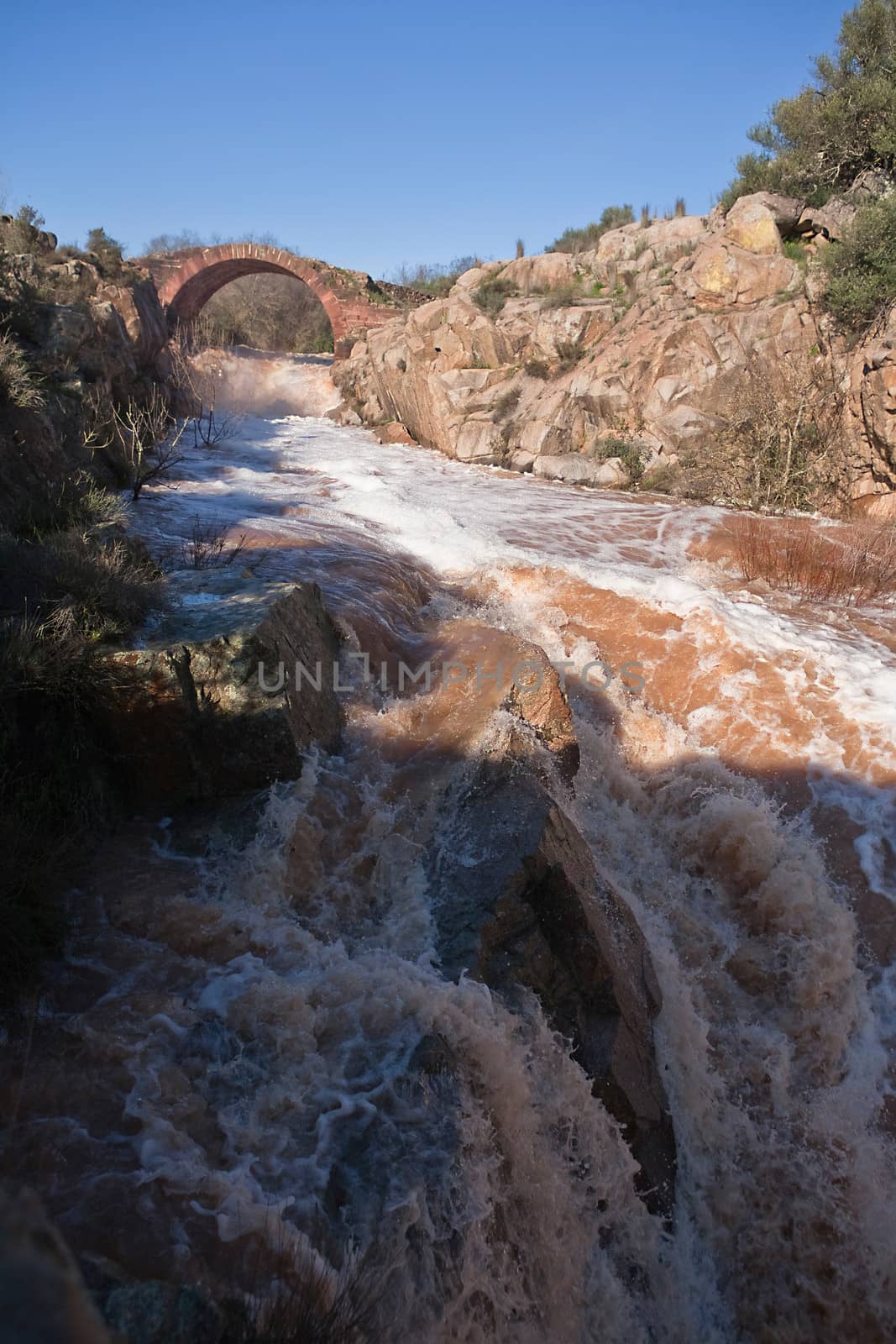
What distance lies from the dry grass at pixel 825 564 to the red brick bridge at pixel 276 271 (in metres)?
17.3

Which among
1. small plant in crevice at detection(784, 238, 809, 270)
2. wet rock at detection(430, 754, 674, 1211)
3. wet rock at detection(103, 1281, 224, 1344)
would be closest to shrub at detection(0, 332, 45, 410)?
wet rock at detection(430, 754, 674, 1211)

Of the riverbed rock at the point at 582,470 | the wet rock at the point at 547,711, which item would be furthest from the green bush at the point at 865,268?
the wet rock at the point at 547,711

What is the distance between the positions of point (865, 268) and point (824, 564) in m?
7.47

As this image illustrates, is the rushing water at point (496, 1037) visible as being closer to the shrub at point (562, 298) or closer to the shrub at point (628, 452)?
the shrub at point (628, 452)

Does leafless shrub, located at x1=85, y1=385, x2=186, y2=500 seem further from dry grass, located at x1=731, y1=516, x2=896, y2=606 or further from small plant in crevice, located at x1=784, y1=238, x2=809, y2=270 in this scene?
small plant in crevice, located at x1=784, y1=238, x2=809, y2=270

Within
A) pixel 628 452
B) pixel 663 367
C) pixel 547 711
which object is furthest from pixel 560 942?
pixel 663 367

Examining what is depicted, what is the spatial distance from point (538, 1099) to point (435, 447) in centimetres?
1643

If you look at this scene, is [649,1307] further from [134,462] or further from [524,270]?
[524,270]

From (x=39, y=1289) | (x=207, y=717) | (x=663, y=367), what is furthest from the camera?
(x=663, y=367)

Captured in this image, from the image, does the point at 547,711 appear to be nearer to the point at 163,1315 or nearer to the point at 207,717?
the point at 207,717

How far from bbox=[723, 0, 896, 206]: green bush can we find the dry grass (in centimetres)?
946

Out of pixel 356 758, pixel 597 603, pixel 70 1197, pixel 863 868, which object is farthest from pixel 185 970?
pixel 597 603

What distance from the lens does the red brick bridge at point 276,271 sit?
20812 millimetres

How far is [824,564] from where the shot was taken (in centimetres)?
833
